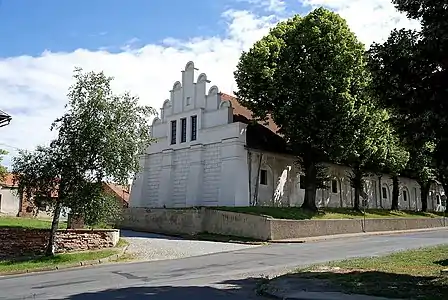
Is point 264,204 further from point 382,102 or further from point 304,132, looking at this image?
point 382,102

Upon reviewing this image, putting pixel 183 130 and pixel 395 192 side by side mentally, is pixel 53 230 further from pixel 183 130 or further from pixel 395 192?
pixel 395 192

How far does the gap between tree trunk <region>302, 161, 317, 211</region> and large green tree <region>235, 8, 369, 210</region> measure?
103mm

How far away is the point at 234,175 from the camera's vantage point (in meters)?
36.0

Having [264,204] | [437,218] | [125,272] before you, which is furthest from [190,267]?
[437,218]

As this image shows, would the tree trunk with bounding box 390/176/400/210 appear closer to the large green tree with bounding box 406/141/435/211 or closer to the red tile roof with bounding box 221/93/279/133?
the large green tree with bounding box 406/141/435/211

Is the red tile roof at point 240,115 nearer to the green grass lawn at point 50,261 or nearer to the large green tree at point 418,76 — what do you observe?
the green grass lawn at point 50,261

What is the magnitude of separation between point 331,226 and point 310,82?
10.1m

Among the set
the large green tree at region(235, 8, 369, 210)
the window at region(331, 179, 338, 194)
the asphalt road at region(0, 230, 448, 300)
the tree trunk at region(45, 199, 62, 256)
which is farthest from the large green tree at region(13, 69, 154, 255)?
the window at region(331, 179, 338, 194)

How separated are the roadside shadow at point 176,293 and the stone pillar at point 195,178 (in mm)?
24873

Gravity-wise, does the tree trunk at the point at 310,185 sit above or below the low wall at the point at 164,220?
above

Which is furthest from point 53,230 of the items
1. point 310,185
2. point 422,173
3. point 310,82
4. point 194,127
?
point 422,173

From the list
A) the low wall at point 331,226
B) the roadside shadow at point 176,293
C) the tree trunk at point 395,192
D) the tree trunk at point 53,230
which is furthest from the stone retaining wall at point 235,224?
the roadside shadow at point 176,293

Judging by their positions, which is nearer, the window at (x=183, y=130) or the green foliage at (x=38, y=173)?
the green foliage at (x=38, y=173)

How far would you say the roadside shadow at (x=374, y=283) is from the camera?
35.1 ft
